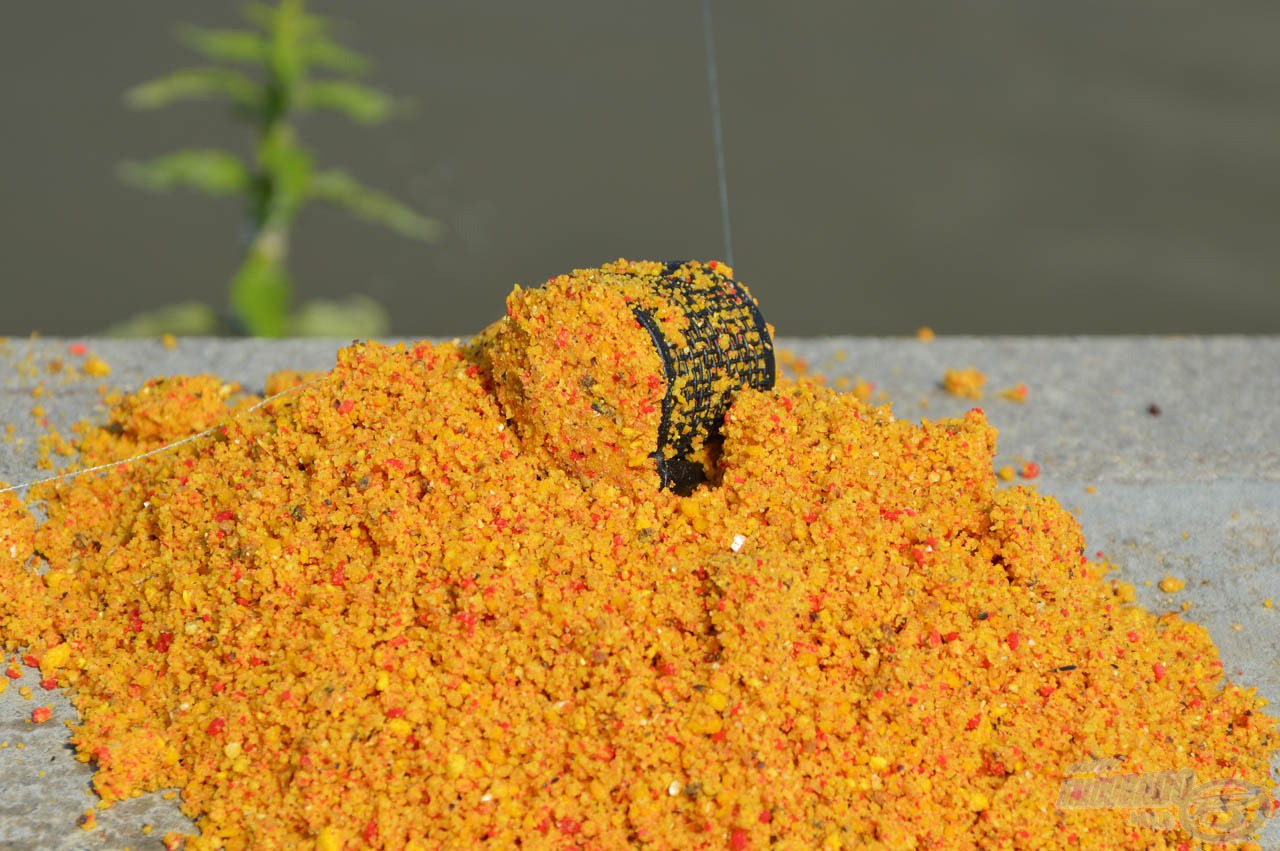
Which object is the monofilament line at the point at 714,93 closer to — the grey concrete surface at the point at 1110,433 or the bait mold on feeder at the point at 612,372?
the grey concrete surface at the point at 1110,433

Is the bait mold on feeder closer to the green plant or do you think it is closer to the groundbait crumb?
the groundbait crumb

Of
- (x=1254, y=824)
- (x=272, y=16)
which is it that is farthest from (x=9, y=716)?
(x=272, y=16)

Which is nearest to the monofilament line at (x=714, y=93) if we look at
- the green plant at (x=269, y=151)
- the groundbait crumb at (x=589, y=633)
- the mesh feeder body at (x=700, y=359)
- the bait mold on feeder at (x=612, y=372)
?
the green plant at (x=269, y=151)

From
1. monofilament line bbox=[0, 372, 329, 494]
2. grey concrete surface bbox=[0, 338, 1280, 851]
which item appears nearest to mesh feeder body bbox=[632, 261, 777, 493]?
monofilament line bbox=[0, 372, 329, 494]

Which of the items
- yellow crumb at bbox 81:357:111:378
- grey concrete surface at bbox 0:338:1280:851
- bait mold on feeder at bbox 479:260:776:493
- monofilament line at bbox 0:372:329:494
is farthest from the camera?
yellow crumb at bbox 81:357:111:378

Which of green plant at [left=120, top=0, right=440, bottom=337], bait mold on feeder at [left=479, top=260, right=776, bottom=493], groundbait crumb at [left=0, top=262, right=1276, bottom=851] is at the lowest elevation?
groundbait crumb at [left=0, top=262, right=1276, bottom=851]

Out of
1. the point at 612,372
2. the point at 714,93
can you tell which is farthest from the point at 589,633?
the point at 714,93

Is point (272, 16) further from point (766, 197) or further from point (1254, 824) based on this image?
point (1254, 824)
